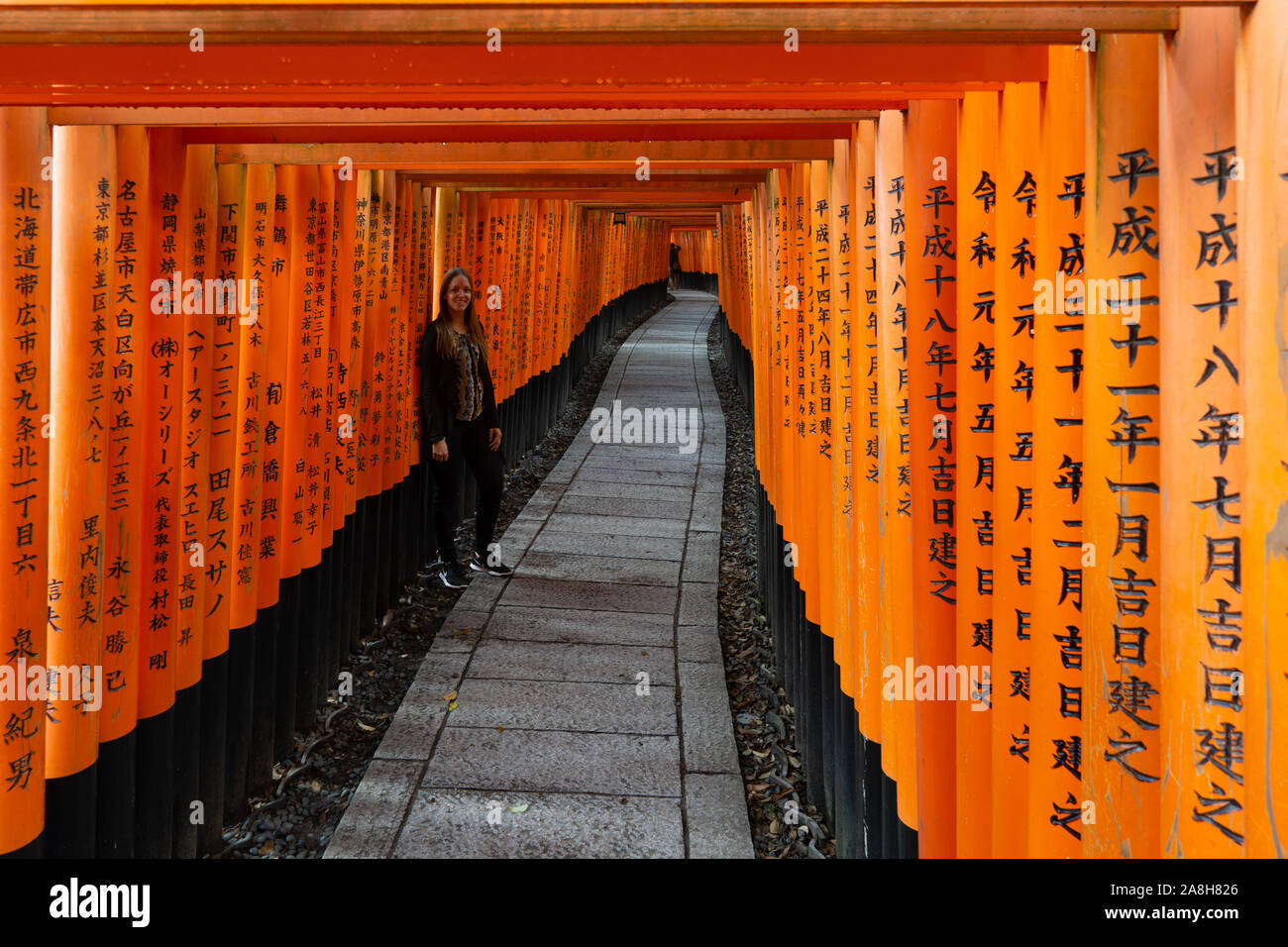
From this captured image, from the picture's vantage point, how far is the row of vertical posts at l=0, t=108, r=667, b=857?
107 inches

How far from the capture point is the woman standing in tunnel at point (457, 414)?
643 centimetres

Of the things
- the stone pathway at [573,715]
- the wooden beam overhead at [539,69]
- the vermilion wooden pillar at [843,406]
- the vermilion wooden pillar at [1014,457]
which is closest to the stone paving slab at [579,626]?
the stone pathway at [573,715]

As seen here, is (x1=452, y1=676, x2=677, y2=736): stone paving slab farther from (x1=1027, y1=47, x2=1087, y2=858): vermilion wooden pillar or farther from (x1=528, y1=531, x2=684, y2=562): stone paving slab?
(x1=1027, y1=47, x2=1087, y2=858): vermilion wooden pillar

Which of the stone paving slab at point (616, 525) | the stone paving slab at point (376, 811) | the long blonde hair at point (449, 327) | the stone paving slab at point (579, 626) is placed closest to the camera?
the stone paving slab at point (376, 811)

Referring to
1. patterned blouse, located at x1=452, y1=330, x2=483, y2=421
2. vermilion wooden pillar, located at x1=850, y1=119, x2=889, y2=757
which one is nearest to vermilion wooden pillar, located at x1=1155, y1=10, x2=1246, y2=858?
vermilion wooden pillar, located at x1=850, y1=119, x2=889, y2=757

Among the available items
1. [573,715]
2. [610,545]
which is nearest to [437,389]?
[610,545]

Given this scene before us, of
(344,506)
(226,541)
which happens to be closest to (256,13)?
(226,541)

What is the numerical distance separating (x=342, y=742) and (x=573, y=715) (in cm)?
114

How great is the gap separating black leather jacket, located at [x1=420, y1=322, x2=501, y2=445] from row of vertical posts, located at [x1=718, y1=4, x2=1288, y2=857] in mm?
3786

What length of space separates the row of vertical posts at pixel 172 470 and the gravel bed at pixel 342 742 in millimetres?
106

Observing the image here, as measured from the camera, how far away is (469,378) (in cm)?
664

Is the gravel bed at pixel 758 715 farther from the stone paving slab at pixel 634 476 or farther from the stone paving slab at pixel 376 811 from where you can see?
the stone paving slab at pixel 376 811
